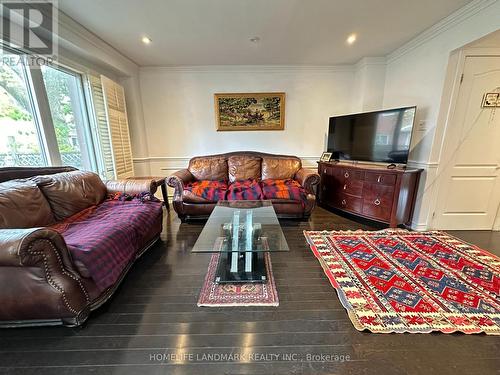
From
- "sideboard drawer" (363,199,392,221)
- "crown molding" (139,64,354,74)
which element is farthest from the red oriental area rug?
"crown molding" (139,64,354,74)

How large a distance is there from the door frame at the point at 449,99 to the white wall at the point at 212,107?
1463 millimetres

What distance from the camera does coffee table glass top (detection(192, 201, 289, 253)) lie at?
1613 millimetres

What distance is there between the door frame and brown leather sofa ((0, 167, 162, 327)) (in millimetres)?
3406

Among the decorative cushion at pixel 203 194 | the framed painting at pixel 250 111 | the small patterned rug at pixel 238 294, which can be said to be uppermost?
the framed painting at pixel 250 111

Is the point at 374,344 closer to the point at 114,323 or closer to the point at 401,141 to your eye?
the point at 114,323

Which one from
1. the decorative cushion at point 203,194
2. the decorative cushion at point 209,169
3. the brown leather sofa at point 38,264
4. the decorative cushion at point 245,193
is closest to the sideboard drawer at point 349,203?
the decorative cushion at point 245,193

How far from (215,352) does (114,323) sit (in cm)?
72

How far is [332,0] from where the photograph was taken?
1.84 meters

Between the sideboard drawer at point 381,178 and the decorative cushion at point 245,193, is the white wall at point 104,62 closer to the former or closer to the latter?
the decorative cushion at point 245,193

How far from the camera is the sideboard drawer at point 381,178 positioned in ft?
8.35

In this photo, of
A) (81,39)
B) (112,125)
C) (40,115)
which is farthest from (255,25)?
(40,115)

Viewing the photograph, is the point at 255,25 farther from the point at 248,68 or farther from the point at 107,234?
the point at 107,234

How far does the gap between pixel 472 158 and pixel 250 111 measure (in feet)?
10.1

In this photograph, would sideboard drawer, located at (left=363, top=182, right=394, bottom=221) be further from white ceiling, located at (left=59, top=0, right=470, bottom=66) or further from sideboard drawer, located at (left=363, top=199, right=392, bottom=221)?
white ceiling, located at (left=59, top=0, right=470, bottom=66)
